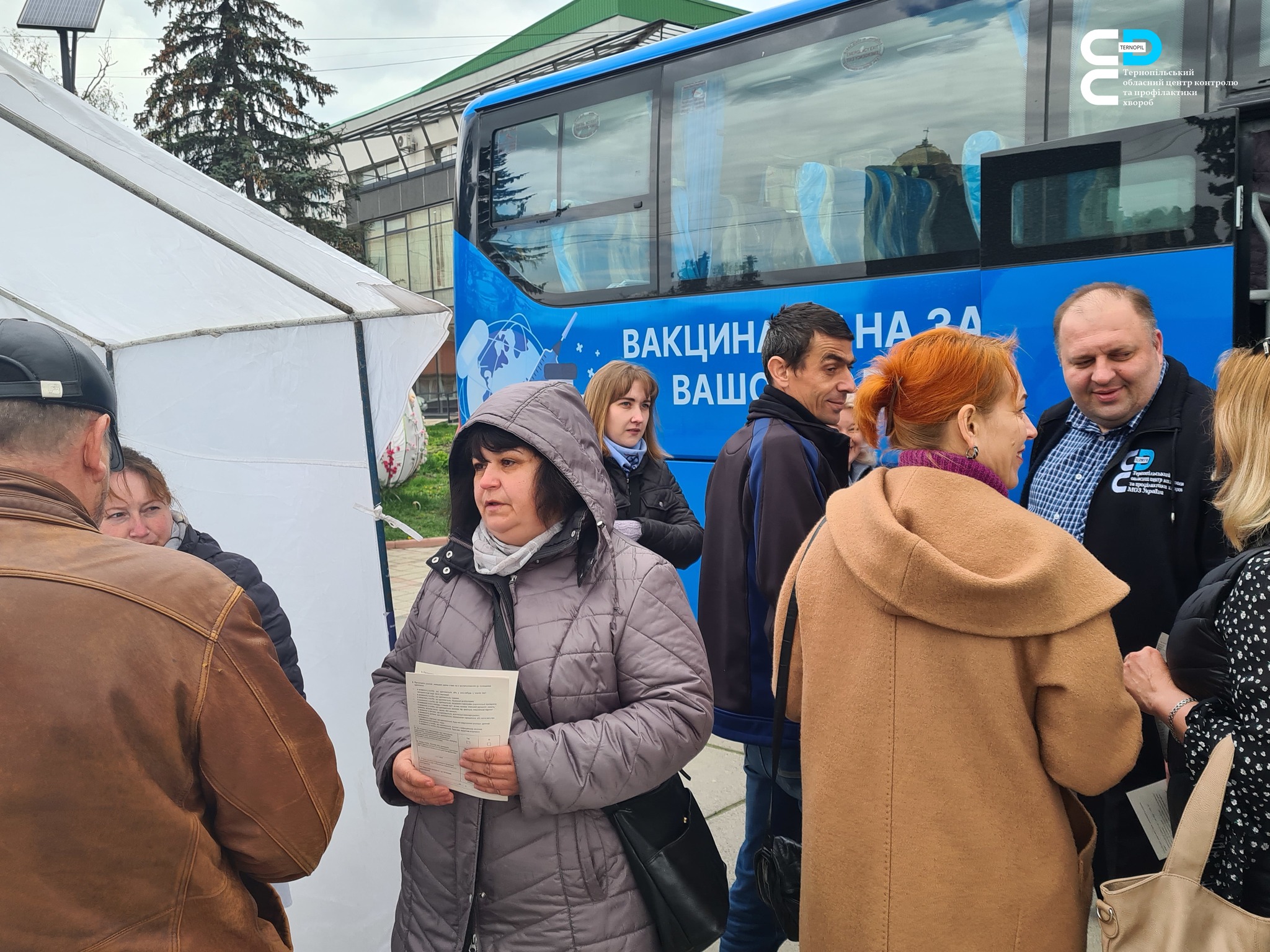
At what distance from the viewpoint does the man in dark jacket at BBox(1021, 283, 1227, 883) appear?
2.36 metres

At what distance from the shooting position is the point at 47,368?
1389 mm

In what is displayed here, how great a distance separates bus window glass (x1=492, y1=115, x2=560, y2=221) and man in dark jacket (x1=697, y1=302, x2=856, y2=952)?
13.8 ft

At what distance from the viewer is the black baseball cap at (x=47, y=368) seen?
4.50ft

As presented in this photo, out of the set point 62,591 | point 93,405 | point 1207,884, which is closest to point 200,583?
point 62,591

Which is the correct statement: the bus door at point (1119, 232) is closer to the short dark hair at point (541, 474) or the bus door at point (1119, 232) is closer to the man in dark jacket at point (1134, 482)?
the man in dark jacket at point (1134, 482)

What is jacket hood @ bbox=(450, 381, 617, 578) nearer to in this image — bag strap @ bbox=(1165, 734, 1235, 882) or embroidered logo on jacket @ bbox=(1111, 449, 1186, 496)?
bag strap @ bbox=(1165, 734, 1235, 882)

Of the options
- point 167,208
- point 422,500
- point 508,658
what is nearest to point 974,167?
point 167,208

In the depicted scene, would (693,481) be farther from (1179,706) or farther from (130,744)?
(130,744)

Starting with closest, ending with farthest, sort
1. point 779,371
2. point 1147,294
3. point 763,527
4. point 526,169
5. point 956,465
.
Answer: point 956,465 < point 763,527 < point 779,371 < point 1147,294 < point 526,169

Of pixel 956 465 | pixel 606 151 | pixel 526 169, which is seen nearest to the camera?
pixel 956 465

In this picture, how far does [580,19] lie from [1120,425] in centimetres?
2915

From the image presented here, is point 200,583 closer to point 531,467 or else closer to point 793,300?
point 531,467

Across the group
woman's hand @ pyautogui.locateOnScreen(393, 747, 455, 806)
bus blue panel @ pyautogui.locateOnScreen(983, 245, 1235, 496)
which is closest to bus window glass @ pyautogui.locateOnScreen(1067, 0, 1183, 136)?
bus blue panel @ pyautogui.locateOnScreen(983, 245, 1235, 496)

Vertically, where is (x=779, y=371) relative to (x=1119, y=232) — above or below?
below
